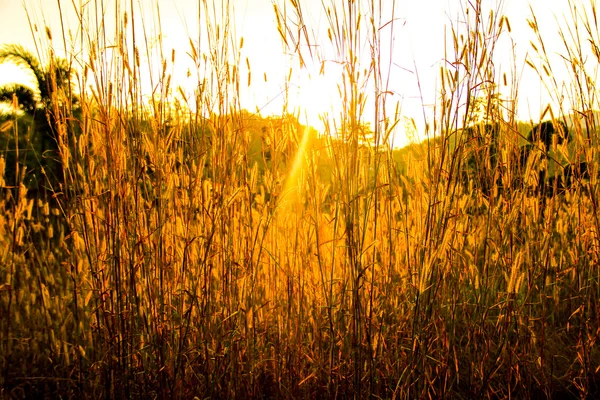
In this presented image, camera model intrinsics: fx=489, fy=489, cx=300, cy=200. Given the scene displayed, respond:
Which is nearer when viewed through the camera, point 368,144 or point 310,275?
point 368,144

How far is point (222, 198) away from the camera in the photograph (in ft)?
4.59

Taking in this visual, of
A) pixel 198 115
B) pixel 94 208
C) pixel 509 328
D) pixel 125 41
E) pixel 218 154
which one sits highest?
pixel 125 41

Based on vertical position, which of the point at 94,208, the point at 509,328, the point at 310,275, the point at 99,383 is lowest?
the point at 99,383

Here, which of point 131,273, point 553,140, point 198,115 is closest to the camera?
point 131,273

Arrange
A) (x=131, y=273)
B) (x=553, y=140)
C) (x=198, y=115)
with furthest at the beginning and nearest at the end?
(x=553, y=140) → (x=198, y=115) → (x=131, y=273)

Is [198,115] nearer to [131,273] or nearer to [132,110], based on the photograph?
[132,110]

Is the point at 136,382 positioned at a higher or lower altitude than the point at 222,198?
lower

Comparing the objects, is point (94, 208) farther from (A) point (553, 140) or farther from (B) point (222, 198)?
(A) point (553, 140)

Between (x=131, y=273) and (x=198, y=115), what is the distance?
0.48m

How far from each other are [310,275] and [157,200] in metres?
0.59

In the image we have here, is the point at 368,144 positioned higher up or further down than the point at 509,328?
higher up

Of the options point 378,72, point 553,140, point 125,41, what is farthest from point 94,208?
point 553,140

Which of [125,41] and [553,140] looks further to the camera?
[553,140]

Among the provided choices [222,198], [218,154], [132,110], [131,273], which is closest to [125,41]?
[132,110]
